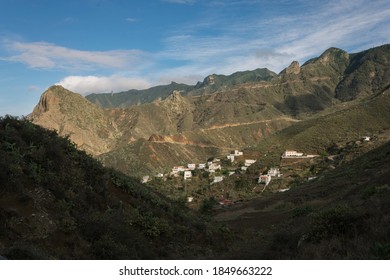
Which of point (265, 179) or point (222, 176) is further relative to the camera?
point (222, 176)

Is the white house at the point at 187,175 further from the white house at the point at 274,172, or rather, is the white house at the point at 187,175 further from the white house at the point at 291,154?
the white house at the point at 274,172

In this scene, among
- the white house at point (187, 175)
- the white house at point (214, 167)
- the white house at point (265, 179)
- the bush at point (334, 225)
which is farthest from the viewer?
the white house at point (214, 167)

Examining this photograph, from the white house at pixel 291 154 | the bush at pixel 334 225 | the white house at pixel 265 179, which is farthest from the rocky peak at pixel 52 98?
the bush at pixel 334 225

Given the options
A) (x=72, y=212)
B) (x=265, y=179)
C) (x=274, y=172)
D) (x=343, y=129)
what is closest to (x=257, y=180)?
(x=265, y=179)

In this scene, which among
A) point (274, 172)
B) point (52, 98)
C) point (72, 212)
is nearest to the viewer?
point (72, 212)

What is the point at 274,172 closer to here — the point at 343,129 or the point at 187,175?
the point at 343,129

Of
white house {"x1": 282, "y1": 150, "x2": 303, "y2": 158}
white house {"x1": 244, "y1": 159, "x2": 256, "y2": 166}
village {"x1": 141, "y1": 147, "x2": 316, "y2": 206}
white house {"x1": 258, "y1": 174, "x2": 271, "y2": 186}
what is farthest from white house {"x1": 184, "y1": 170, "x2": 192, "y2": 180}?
white house {"x1": 258, "y1": 174, "x2": 271, "y2": 186}

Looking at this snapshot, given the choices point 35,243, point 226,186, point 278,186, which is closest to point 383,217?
point 35,243

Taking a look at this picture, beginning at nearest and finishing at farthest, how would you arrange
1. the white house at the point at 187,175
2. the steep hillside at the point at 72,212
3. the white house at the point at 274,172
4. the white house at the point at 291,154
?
Answer: 1. the steep hillside at the point at 72,212
2. the white house at the point at 274,172
3. the white house at the point at 291,154
4. the white house at the point at 187,175

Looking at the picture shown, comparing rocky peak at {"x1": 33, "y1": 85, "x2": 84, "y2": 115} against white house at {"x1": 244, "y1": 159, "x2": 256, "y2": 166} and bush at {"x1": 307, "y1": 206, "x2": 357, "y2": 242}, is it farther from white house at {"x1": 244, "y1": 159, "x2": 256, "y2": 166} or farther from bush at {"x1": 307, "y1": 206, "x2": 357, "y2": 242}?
bush at {"x1": 307, "y1": 206, "x2": 357, "y2": 242}

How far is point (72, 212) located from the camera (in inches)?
400

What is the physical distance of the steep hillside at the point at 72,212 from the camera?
852 centimetres

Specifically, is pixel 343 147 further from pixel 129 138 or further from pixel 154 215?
pixel 129 138

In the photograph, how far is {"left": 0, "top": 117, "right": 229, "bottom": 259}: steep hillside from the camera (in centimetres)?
852
